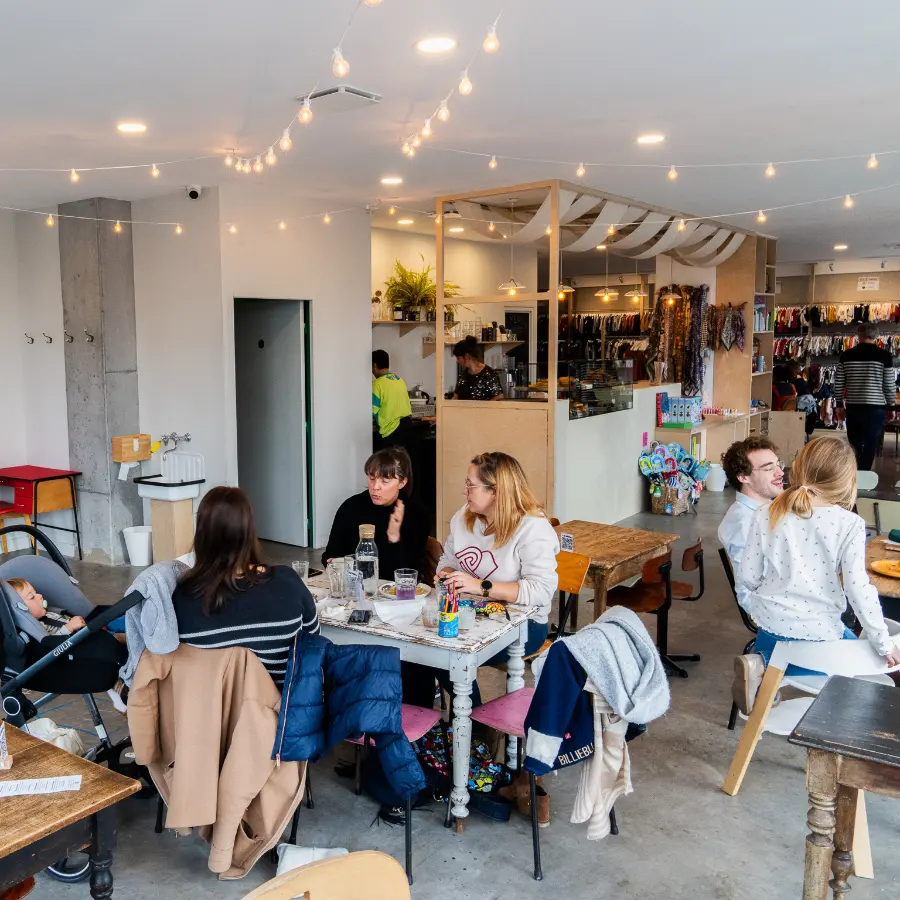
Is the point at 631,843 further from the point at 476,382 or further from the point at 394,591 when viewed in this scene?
the point at 476,382

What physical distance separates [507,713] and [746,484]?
83.1 inches

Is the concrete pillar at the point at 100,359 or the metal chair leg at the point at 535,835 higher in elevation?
the concrete pillar at the point at 100,359

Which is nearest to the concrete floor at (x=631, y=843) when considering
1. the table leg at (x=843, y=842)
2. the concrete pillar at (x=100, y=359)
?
the table leg at (x=843, y=842)

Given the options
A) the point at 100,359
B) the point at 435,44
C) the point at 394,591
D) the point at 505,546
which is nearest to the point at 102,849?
the point at 394,591

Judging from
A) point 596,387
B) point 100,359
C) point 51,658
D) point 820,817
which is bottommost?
A: point 820,817

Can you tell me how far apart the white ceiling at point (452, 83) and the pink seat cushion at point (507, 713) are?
100 inches

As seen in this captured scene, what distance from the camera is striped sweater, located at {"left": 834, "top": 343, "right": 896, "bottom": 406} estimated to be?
1077 centimetres

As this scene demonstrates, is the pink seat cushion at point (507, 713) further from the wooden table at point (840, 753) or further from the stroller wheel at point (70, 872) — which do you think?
the stroller wheel at point (70, 872)

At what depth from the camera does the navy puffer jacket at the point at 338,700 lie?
2.78 m

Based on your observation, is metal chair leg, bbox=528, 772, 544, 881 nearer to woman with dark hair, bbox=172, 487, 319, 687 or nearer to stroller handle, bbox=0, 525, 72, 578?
woman with dark hair, bbox=172, 487, 319, 687

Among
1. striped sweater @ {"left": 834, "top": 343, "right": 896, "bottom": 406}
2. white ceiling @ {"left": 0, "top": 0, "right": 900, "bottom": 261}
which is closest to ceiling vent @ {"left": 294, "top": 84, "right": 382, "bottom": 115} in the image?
white ceiling @ {"left": 0, "top": 0, "right": 900, "bottom": 261}

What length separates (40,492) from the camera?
7.30m

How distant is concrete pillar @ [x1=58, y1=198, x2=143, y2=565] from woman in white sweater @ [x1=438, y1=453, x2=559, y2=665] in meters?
4.48

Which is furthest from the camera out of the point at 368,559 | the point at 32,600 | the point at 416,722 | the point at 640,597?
the point at 640,597
